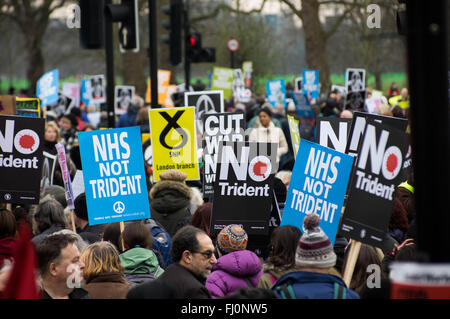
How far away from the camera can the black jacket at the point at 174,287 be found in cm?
404

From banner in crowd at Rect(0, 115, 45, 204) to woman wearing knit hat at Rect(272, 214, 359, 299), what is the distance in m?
4.12

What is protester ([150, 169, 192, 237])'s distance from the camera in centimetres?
735

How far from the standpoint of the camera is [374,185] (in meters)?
4.97

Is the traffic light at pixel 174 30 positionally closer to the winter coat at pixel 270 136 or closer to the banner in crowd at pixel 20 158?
the winter coat at pixel 270 136

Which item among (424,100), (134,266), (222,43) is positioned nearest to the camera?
(424,100)

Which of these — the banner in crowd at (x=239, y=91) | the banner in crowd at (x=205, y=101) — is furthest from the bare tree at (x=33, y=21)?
the banner in crowd at (x=205, y=101)

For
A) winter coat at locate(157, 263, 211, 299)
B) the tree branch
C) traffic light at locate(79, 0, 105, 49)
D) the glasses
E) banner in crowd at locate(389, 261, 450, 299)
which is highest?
the tree branch

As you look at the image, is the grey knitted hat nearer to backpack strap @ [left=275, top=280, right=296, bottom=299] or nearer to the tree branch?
backpack strap @ [left=275, top=280, right=296, bottom=299]

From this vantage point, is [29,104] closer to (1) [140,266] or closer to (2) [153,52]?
(2) [153,52]

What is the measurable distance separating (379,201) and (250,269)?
0.89 metres

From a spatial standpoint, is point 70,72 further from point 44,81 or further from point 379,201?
point 379,201

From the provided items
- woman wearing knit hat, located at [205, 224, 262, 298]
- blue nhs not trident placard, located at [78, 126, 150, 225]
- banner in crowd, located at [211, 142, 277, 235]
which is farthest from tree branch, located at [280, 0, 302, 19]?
woman wearing knit hat, located at [205, 224, 262, 298]
